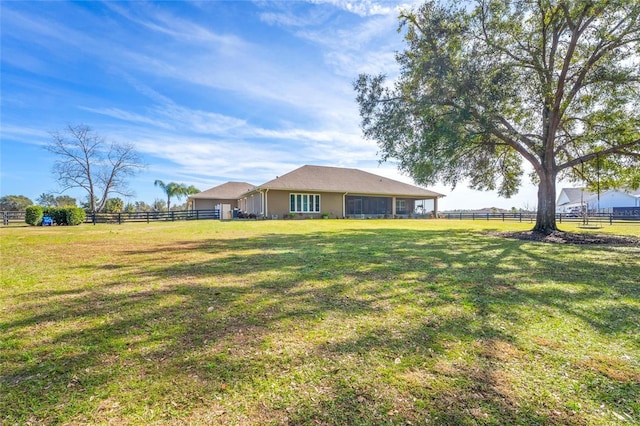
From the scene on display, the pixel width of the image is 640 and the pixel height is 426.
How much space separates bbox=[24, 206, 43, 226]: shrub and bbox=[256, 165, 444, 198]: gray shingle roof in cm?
1604

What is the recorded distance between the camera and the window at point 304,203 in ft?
85.5

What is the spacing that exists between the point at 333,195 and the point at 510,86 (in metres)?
17.4

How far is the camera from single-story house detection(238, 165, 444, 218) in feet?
83.3

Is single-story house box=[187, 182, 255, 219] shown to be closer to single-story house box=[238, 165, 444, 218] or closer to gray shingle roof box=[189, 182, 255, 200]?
gray shingle roof box=[189, 182, 255, 200]

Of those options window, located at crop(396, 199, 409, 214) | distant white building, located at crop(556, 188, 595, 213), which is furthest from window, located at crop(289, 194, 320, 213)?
distant white building, located at crop(556, 188, 595, 213)

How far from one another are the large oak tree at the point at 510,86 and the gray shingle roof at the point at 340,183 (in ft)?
41.7

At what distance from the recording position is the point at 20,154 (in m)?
28.4

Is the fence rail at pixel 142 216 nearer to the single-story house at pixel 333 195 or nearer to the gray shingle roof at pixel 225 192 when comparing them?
the single-story house at pixel 333 195

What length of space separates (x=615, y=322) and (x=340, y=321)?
315cm

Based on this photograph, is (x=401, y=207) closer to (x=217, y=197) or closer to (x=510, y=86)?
(x=510, y=86)

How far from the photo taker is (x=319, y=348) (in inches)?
106

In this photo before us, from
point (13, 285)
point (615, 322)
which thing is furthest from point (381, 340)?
point (13, 285)

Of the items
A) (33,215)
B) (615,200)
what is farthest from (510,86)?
(615,200)

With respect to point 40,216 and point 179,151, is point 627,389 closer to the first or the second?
point 40,216
